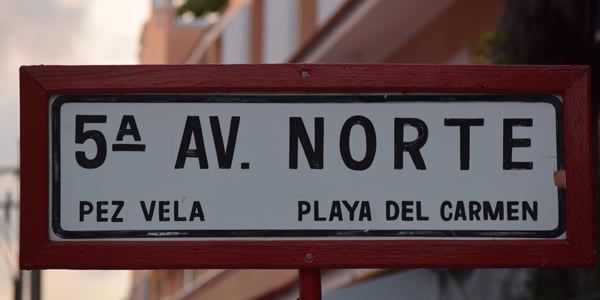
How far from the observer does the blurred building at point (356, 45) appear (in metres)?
12.6

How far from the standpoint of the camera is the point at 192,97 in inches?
146

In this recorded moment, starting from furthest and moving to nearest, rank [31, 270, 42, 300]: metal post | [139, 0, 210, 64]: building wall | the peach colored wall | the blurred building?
1. [139, 0, 210, 64]: building wall
2. [31, 270, 42, 300]: metal post
3. the peach colored wall
4. the blurred building

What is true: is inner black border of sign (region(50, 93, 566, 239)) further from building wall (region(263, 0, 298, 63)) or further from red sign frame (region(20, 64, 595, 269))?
building wall (region(263, 0, 298, 63))

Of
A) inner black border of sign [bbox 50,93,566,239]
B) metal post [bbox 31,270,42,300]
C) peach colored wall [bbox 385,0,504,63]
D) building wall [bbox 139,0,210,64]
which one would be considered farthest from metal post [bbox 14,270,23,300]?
inner black border of sign [bbox 50,93,566,239]

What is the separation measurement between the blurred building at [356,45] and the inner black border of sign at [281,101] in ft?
7.60

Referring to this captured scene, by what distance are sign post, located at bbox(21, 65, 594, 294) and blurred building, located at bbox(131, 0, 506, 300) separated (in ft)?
7.60

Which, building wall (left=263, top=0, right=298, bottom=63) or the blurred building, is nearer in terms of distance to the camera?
the blurred building

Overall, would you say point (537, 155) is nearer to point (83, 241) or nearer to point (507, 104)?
point (507, 104)

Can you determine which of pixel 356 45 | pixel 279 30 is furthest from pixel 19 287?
pixel 356 45

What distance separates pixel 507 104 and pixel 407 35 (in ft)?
48.6

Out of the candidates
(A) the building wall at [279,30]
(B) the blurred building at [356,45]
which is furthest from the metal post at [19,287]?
(A) the building wall at [279,30]

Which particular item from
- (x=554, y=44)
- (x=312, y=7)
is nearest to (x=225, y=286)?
(x=312, y=7)

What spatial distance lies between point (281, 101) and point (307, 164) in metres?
0.16

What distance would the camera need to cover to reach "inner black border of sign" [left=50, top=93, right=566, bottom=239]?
12.1ft
